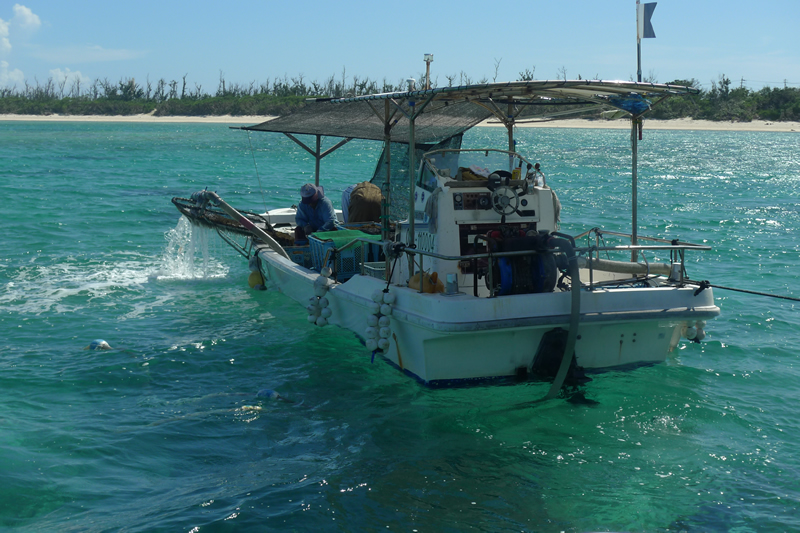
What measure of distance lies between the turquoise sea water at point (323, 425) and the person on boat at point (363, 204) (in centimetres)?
183

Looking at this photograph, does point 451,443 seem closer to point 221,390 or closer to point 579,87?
point 221,390

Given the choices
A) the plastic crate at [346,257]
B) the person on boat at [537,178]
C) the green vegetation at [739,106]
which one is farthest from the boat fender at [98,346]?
the green vegetation at [739,106]

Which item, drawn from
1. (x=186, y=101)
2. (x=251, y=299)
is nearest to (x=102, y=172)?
(x=251, y=299)

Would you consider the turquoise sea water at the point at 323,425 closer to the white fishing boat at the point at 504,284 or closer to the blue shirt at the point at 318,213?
the white fishing boat at the point at 504,284

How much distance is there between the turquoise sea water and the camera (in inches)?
234

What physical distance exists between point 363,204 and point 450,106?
2881 mm

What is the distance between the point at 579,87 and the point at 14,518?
6.33 metres

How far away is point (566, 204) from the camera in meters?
24.4

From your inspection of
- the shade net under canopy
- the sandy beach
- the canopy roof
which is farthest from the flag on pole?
the sandy beach

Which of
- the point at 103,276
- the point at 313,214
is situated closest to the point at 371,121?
the point at 313,214

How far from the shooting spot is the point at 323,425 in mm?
7484

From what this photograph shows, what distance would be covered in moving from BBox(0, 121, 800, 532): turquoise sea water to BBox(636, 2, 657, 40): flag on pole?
12.7 feet

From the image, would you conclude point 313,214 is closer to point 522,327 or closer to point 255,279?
point 255,279

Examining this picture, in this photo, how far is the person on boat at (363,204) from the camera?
1248cm
